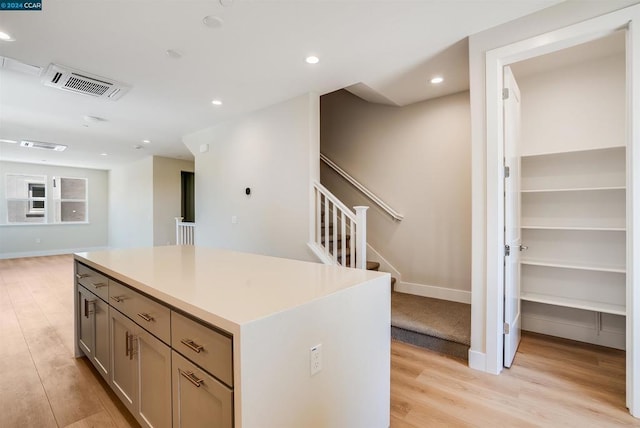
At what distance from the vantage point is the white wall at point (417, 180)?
3.56 m

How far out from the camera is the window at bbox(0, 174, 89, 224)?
8080 millimetres

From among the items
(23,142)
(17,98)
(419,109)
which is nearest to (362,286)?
(419,109)

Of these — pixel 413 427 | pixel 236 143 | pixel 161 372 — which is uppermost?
pixel 236 143

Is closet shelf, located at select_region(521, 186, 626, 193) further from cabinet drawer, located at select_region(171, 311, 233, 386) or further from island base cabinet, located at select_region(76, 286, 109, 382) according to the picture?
island base cabinet, located at select_region(76, 286, 109, 382)

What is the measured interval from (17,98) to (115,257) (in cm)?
299

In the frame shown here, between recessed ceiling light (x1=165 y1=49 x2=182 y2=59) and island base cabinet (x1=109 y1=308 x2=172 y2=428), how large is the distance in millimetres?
2106

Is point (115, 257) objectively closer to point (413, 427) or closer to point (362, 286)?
point (362, 286)

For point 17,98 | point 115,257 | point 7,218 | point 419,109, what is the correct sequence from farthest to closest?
1. point 7,218
2. point 419,109
3. point 17,98
4. point 115,257

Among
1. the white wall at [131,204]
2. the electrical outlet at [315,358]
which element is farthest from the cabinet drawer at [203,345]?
the white wall at [131,204]

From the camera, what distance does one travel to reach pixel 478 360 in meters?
2.31

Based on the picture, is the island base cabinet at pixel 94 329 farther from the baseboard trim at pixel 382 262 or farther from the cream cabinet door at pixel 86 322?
the baseboard trim at pixel 382 262

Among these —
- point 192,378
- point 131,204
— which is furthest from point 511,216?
point 131,204

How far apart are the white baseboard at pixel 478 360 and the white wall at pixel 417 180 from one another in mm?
1304

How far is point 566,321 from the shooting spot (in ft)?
9.32
